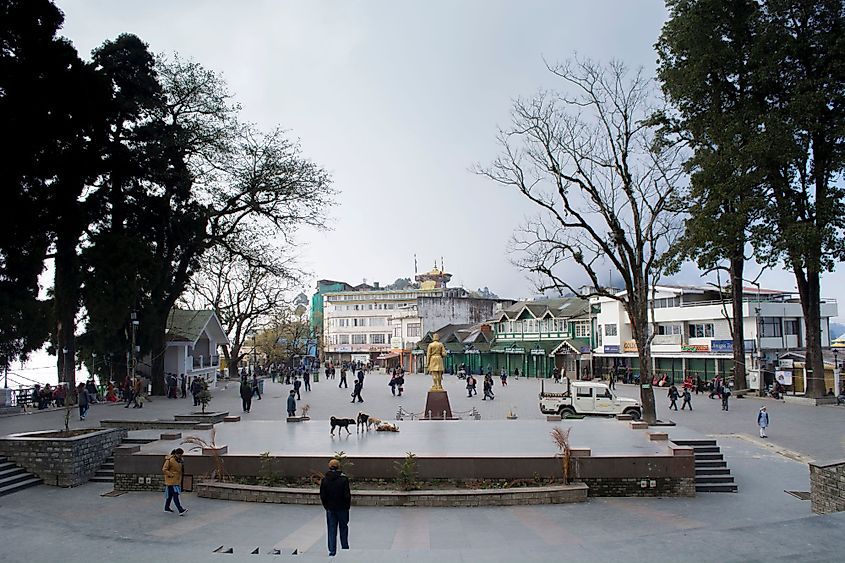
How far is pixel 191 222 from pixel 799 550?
3339 centimetres

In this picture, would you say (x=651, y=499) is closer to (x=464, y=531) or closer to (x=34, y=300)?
(x=464, y=531)

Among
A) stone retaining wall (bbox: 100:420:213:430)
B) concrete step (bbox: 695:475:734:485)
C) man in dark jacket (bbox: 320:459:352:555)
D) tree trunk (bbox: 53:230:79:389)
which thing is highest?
tree trunk (bbox: 53:230:79:389)

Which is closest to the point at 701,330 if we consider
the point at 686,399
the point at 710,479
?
the point at 686,399

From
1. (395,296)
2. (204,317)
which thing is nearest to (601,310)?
(204,317)

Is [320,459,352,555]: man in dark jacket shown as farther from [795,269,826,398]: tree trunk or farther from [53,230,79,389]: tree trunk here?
[795,269,826,398]: tree trunk

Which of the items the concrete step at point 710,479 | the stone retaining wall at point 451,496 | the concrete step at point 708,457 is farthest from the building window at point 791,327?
the stone retaining wall at point 451,496

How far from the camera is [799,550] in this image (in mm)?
7184

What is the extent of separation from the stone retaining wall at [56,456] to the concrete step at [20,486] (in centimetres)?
15

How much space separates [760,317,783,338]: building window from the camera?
41.2 meters

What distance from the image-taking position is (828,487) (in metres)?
11.0

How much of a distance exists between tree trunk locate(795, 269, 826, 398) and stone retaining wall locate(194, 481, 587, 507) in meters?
23.7

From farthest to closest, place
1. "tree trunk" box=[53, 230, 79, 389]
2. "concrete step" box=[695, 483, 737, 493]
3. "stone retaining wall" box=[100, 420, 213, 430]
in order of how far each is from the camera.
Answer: "tree trunk" box=[53, 230, 79, 389], "stone retaining wall" box=[100, 420, 213, 430], "concrete step" box=[695, 483, 737, 493]

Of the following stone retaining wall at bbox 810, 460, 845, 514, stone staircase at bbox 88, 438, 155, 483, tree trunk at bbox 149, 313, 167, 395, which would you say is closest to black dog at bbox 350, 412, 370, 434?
stone staircase at bbox 88, 438, 155, 483

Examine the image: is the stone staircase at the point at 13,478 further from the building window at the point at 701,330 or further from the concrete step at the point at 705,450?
the building window at the point at 701,330
